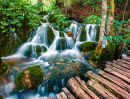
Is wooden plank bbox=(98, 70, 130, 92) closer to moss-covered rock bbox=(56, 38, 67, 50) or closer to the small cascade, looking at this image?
moss-covered rock bbox=(56, 38, 67, 50)

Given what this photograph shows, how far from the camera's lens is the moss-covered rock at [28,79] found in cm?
350

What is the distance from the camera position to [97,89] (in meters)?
2.78

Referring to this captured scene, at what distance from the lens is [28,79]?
3617 mm

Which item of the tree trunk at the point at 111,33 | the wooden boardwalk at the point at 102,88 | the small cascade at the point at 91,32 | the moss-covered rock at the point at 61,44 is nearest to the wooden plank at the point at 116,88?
the wooden boardwalk at the point at 102,88

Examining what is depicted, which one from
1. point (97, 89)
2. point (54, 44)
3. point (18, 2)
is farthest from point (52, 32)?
point (97, 89)

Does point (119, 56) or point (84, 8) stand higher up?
point (84, 8)

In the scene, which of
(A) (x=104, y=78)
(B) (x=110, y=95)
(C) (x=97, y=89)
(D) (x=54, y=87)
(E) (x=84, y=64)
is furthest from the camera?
(E) (x=84, y=64)

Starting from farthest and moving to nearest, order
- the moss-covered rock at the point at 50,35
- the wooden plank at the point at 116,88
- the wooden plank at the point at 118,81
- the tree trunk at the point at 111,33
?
the moss-covered rock at the point at 50,35 → the tree trunk at the point at 111,33 → the wooden plank at the point at 118,81 → the wooden plank at the point at 116,88

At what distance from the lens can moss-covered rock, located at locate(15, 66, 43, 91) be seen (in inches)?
138

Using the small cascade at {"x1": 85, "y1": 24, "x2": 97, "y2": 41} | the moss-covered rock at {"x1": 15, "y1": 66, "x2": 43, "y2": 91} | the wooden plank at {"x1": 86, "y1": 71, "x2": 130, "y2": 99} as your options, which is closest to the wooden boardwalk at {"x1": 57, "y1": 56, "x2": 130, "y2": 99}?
the wooden plank at {"x1": 86, "y1": 71, "x2": 130, "y2": 99}

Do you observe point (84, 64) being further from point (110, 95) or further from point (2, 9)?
point (2, 9)

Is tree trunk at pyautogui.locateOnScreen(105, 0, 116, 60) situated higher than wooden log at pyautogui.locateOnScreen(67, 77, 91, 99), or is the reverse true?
tree trunk at pyautogui.locateOnScreen(105, 0, 116, 60)

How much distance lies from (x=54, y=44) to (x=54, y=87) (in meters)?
4.79

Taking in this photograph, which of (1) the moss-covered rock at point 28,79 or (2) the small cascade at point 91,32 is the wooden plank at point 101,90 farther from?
(2) the small cascade at point 91,32
